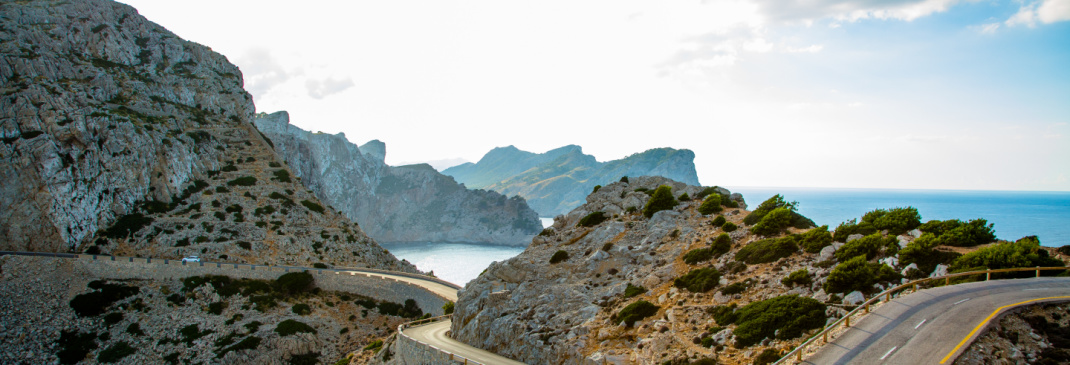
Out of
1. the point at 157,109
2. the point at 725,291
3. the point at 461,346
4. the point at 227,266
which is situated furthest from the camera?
the point at 157,109

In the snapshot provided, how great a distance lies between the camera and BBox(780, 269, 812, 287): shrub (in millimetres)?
20914

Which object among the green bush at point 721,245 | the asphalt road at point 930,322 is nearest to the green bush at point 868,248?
the asphalt road at point 930,322

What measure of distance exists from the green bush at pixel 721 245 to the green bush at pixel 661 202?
7.99m

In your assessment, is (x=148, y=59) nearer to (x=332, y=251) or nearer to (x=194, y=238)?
(x=194, y=238)

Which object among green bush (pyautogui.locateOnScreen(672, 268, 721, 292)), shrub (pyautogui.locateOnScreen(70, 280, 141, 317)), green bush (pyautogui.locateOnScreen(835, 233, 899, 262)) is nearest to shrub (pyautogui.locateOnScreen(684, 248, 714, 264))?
green bush (pyautogui.locateOnScreen(672, 268, 721, 292))

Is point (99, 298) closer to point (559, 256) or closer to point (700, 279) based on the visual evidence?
point (559, 256)

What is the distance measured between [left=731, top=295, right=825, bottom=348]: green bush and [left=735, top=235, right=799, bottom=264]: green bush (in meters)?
4.41

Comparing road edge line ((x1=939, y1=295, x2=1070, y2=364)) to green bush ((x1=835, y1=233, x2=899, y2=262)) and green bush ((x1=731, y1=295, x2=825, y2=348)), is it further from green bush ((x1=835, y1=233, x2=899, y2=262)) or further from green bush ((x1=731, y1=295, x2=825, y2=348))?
green bush ((x1=835, y1=233, x2=899, y2=262))

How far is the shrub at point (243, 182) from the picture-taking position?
71.4 meters

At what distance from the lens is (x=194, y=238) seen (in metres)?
59.6

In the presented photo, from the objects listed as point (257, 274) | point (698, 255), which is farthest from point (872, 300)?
point (257, 274)

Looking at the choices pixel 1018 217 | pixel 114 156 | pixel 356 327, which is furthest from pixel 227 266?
pixel 1018 217

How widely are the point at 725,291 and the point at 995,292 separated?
9.03 meters

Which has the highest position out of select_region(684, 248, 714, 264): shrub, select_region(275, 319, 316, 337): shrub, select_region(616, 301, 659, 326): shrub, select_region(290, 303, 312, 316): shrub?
select_region(684, 248, 714, 264): shrub
